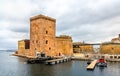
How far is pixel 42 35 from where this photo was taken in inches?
1423

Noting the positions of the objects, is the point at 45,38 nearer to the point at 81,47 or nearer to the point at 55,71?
the point at 81,47

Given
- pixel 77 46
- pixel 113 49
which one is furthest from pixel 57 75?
pixel 77 46

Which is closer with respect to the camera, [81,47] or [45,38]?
[45,38]

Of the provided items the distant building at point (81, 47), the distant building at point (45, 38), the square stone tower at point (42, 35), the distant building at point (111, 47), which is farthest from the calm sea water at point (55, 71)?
the distant building at point (81, 47)

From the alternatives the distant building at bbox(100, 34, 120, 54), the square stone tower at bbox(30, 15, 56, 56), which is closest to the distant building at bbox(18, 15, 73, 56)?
the square stone tower at bbox(30, 15, 56, 56)

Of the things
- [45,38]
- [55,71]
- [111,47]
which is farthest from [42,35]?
[55,71]

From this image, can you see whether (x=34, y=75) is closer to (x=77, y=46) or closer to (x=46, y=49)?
(x=46, y=49)

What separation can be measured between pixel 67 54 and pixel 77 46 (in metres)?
8.19

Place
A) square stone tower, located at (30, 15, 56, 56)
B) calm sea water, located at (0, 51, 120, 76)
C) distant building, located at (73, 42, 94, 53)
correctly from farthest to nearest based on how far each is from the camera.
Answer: distant building, located at (73, 42, 94, 53)
square stone tower, located at (30, 15, 56, 56)
calm sea water, located at (0, 51, 120, 76)

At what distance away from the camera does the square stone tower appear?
36.1 meters

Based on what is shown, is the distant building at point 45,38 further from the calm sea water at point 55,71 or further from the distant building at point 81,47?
the calm sea water at point 55,71

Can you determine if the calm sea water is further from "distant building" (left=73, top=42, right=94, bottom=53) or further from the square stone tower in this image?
"distant building" (left=73, top=42, right=94, bottom=53)

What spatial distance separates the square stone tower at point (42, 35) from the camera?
36.1 metres

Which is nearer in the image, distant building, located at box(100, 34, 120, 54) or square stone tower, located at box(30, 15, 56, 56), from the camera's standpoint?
square stone tower, located at box(30, 15, 56, 56)
